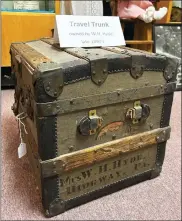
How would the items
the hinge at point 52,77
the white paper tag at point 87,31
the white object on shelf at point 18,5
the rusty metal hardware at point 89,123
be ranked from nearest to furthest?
the hinge at point 52,77 → the rusty metal hardware at point 89,123 → the white paper tag at point 87,31 → the white object on shelf at point 18,5

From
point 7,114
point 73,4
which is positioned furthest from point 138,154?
point 73,4

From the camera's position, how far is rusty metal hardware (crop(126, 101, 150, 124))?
822 mm

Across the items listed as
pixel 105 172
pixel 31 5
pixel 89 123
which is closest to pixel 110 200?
pixel 105 172

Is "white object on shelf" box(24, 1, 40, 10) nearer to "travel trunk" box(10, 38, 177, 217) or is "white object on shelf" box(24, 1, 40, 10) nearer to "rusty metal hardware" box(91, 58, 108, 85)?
"travel trunk" box(10, 38, 177, 217)

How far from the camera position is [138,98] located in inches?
Answer: 32.3

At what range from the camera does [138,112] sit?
83 cm

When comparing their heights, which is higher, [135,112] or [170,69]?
[170,69]

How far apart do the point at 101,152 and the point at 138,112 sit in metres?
0.18

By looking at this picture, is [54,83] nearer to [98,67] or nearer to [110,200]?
[98,67]

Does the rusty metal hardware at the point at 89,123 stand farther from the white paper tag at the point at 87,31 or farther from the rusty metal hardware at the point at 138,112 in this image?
the white paper tag at the point at 87,31

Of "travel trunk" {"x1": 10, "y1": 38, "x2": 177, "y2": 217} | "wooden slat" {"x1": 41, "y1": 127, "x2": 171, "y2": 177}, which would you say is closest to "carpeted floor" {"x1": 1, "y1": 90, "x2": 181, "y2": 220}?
"travel trunk" {"x1": 10, "y1": 38, "x2": 177, "y2": 217}

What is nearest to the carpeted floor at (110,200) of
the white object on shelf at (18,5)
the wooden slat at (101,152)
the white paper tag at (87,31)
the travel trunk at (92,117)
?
the travel trunk at (92,117)

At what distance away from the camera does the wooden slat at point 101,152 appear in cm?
74

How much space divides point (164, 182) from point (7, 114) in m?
0.97
